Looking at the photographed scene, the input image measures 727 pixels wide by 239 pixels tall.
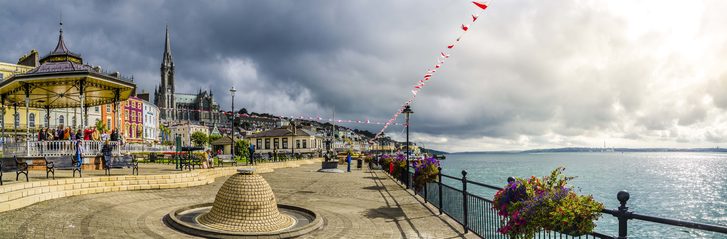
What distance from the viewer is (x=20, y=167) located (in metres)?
13.7

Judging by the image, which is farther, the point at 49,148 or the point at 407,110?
the point at 407,110

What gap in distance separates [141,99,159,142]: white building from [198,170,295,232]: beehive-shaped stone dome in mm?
95795

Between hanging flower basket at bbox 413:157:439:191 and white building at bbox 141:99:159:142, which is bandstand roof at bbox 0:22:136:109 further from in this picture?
white building at bbox 141:99:159:142

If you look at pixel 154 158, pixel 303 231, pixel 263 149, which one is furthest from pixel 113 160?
pixel 263 149

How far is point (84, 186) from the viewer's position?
1338cm

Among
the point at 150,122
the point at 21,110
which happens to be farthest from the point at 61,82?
the point at 150,122

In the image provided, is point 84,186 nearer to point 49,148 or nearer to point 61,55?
point 49,148

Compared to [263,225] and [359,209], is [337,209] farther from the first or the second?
[263,225]

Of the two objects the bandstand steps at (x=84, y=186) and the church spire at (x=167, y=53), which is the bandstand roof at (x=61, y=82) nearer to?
the bandstand steps at (x=84, y=186)

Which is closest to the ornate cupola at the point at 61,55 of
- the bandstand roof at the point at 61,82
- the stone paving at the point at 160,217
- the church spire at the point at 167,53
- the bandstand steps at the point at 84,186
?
the bandstand roof at the point at 61,82

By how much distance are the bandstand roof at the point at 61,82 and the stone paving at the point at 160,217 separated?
8.14 metres

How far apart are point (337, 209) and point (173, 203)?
544cm

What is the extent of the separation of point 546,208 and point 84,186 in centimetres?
1437

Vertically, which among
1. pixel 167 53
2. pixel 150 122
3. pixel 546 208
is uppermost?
pixel 167 53
